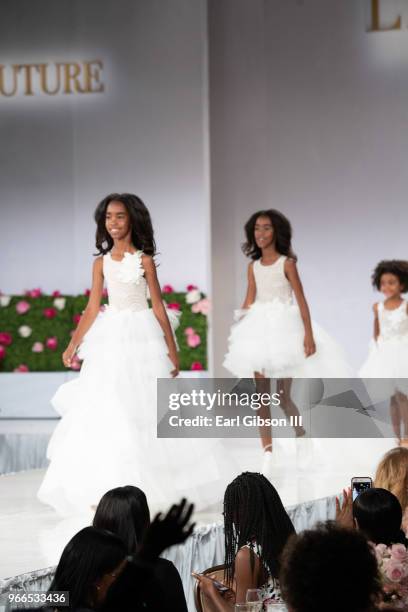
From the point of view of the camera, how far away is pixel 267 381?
6039mm

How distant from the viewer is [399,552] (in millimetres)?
2480

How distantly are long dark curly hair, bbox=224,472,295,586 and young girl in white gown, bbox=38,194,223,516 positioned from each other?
181 centimetres

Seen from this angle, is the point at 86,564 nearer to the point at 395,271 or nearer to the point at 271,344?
the point at 271,344

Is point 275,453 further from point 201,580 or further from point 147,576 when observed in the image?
point 147,576

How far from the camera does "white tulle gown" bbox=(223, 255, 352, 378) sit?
19.6ft

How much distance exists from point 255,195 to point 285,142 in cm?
48

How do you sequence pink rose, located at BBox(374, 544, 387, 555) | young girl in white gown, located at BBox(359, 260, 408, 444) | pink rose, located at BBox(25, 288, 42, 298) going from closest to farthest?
pink rose, located at BBox(374, 544, 387, 555) < young girl in white gown, located at BBox(359, 260, 408, 444) < pink rose, located at BBox(25, 288, 42, 298)

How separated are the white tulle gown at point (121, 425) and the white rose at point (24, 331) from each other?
9.96 feet

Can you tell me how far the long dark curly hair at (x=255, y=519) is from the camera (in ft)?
9.09

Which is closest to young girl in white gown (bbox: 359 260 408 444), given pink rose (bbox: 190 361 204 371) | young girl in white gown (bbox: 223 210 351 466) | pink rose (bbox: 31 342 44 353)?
young girl in white gown (bbox: 223 210 351 466)

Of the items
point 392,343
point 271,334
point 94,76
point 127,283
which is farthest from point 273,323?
point 94,76

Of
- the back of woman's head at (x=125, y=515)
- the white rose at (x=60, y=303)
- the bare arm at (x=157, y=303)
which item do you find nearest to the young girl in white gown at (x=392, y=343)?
the bare arm at (x=157, y=303)

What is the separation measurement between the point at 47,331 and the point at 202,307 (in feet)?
4.02

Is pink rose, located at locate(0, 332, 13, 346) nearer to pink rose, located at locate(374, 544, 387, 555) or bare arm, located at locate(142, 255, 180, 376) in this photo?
bare arm, located at locate(142, 255, 180, 376)
